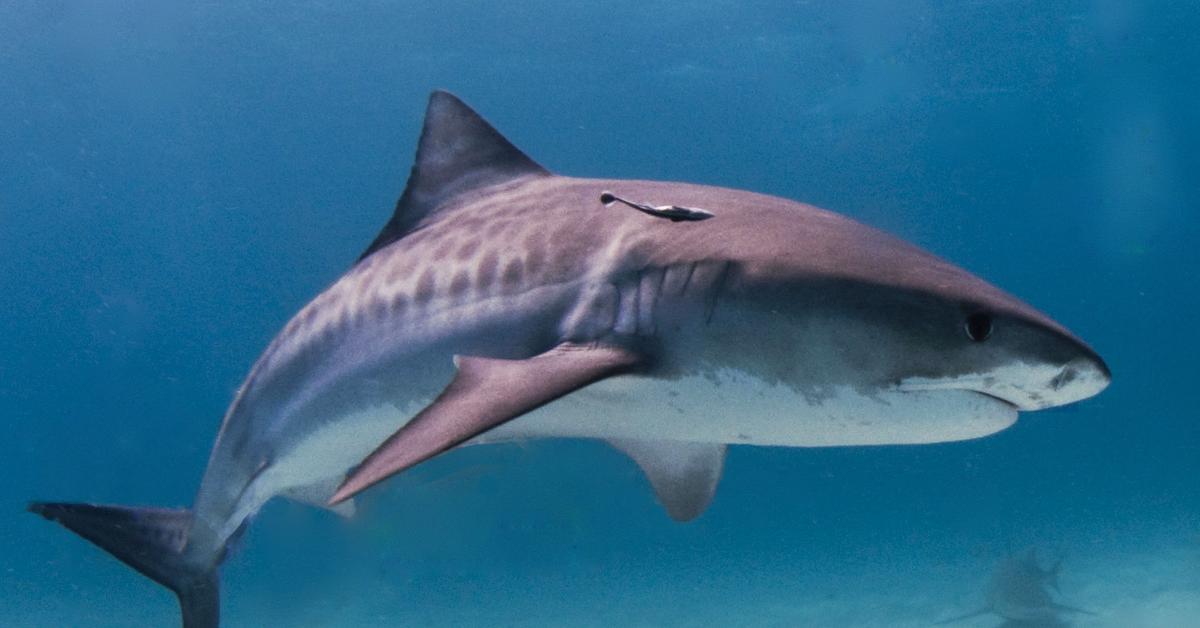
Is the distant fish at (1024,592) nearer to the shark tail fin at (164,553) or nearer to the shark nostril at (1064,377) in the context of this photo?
the shark tail fin at (164,553)

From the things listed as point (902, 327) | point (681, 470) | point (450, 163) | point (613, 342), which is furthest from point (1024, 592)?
point (902, 327)

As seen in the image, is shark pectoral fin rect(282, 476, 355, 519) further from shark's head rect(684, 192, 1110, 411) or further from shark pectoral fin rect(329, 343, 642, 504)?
shark's head rect(684, 192, 1110, 411)

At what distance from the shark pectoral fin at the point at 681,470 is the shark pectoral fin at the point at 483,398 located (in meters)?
1.42

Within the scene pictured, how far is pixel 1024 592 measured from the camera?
1461cm

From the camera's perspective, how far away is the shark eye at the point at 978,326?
2.17 meters

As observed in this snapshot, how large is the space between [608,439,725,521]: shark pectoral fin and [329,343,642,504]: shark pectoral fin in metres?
1.42

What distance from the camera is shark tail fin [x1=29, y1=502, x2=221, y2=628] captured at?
4.70 m

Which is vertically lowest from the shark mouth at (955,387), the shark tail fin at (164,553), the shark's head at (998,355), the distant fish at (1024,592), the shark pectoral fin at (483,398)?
the shark tail fin at (164,553)

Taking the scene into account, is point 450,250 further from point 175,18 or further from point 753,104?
point 753,104

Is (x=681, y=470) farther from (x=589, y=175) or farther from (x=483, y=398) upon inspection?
(x=589, y=175)

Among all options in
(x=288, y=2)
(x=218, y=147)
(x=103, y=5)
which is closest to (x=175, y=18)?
(x=103, y=5)

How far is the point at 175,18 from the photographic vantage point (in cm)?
3494

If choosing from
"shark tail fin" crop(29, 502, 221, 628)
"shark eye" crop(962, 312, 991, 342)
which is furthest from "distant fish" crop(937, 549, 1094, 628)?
"shark eye" crop(962, 312, 991, 342)

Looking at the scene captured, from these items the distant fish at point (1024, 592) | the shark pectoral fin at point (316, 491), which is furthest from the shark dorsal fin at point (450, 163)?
the distant fish at point (1024, 592)
